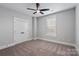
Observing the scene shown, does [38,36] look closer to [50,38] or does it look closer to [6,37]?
[50,38]

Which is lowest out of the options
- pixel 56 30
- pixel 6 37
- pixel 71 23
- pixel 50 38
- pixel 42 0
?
pixel 50 38

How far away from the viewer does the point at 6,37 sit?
11.0ft

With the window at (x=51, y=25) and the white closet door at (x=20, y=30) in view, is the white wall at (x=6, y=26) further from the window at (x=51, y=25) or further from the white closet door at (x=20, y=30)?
the window at (x=51, y=25)

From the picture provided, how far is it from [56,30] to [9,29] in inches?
129

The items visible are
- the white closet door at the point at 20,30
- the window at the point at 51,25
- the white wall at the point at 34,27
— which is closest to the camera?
the white closet door at the point at 20,30

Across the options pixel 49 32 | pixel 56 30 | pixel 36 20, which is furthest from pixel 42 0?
pixel 36 20

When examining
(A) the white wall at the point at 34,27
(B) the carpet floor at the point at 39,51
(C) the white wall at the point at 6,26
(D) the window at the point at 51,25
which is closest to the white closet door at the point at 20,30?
(C) the white wall at the point at 6,26

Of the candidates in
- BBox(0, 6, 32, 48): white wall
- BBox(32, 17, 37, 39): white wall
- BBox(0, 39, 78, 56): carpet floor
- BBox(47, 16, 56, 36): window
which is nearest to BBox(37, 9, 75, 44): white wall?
BBox(47, 16, 56, 36): window

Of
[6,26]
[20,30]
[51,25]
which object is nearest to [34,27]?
[20,30]

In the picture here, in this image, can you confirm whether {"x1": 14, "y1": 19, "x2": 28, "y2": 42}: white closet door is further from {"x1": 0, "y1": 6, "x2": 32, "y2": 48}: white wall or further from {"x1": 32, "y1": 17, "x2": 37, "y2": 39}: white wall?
{"x1": 32, "y1": 17, "x2": 37, "y2": 39}: white wall

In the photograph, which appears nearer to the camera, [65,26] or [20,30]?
[65,26]

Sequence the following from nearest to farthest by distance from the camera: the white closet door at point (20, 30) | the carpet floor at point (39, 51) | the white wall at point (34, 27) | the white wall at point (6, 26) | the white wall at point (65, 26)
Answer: the carpet floor at point (39, 51)
the white wall at point (6, 26)
the white wall at point (65, 26)
the white closet door at point (20, 30)
the white wall at point (34, 27)

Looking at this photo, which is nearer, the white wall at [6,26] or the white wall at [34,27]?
the white wall at [6,26]

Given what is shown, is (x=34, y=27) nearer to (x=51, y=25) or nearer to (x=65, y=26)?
(x=51, y=25)
